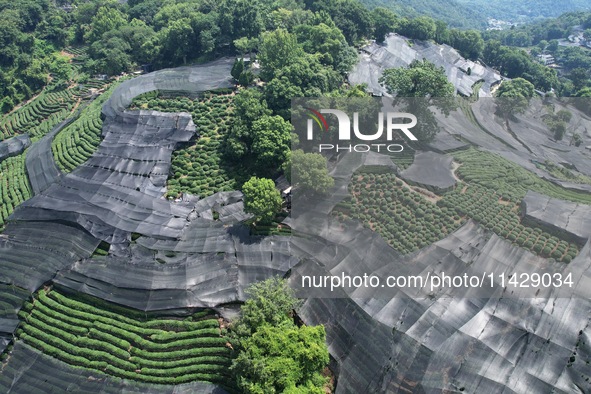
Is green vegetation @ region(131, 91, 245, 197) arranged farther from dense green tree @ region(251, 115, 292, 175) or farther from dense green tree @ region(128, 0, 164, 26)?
dense green tree @ region(128, 0, 164, 26)

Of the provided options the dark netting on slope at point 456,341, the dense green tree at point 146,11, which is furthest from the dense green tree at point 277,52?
the dense green tree at point 146,11

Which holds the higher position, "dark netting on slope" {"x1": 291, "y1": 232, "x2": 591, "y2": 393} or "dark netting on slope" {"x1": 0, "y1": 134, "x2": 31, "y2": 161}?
"dark netting on slope" {"x1": 0, "y1": 134, "x2": 31, "y2": 161}

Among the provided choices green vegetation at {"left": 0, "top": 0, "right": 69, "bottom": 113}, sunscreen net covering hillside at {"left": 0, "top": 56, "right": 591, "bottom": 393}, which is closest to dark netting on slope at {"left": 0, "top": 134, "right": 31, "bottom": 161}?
sunscreen net covering hillside at {"left": 0, "top": 56, "right": 591, "bottom": 393}

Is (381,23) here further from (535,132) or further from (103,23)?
(103,23)

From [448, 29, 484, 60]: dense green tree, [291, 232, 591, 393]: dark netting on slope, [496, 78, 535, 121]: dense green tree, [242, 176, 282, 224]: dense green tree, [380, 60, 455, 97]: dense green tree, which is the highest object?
[380, 60, 455, 97]: dense green tree

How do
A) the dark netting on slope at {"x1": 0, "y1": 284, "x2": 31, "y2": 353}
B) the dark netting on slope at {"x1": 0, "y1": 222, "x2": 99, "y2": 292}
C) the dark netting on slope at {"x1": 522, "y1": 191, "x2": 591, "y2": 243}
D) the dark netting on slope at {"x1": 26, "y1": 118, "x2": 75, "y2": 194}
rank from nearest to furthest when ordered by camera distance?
the dark netting on slope at {"x1": 0, "y1": 284, "x2": 31, "y2": 353} < the dark netting on slope at {"x1": 0, "y1": 222, "x2": 99, "y2": 292} < the dark netting on slope at {"x1": 522, "y1": 191, "x2": 591, "y2": 243} < the dark netting on slope at {"x1": 26, "y1": 118, "x2": 75, "y2": 194}

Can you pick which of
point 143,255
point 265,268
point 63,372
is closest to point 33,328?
point 63,372

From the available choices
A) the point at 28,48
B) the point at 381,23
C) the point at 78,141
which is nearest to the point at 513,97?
the point at 381,23
